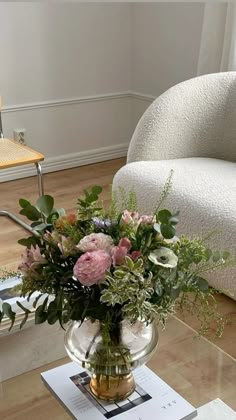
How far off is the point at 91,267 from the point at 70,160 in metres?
2.57

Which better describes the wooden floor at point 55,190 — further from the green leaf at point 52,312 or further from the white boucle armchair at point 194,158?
the green leaf at point 52,312

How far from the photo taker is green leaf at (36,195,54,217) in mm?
910

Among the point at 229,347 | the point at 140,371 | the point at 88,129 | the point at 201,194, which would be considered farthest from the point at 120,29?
the point at 140,371

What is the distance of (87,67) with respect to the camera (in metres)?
3.22

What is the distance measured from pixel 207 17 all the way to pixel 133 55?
0.77 m

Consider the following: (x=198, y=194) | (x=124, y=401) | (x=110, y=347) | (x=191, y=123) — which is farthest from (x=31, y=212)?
(x=191, y=123)

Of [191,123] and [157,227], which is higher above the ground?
[157,227]

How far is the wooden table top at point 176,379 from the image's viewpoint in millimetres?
1002

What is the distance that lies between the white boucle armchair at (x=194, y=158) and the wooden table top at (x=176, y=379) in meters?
0.57

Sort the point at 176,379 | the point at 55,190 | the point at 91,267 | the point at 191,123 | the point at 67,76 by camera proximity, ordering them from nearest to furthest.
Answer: the point at 91,267 → the point at 176,379 → the point at 191,123 → the point at 55,190 → the point at 67,76

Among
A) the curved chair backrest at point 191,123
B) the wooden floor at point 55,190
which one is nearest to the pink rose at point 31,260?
the wooden floor at point 55,190

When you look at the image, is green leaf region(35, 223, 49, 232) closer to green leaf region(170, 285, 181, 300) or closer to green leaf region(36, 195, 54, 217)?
green leaf region(36, 195, 54, 217)

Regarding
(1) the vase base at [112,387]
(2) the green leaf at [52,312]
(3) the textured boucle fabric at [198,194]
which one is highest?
(2) the green leaf at [52,312]

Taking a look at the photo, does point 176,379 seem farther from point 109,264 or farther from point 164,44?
point 164,44
